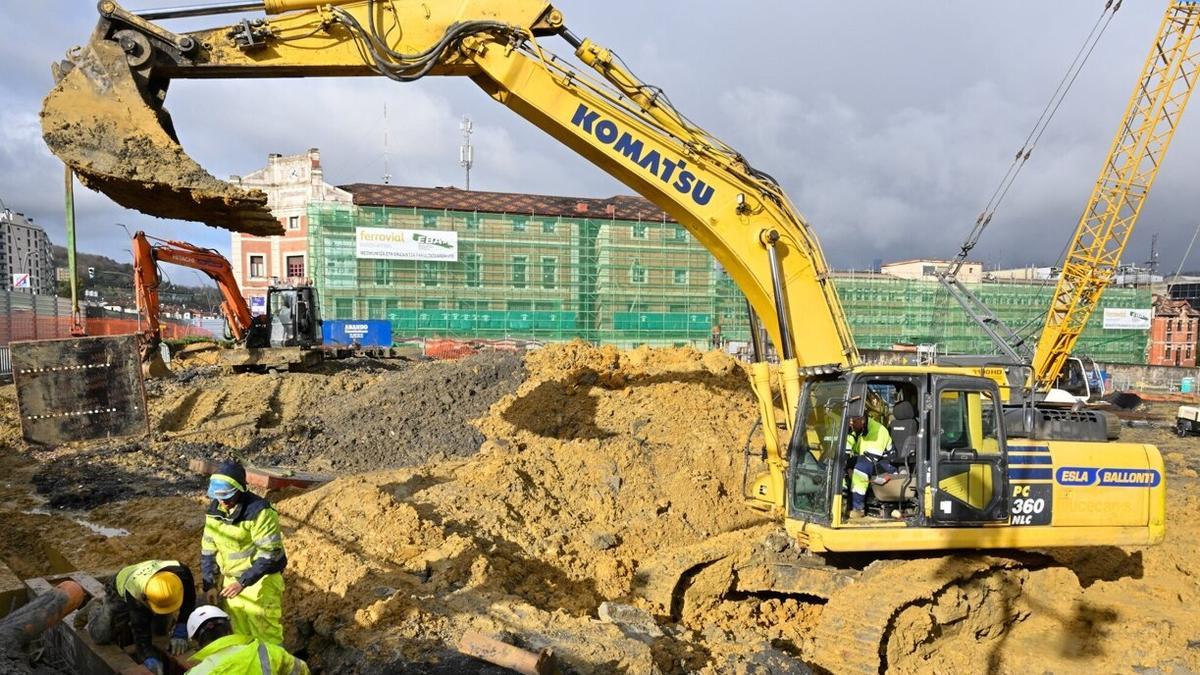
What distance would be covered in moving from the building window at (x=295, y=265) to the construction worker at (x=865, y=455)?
35605 millimetres

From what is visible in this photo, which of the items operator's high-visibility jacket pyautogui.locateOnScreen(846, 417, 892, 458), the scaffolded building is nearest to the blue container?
the scaffolded building

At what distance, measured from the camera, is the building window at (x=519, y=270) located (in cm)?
3597

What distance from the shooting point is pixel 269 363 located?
1670 centimetres

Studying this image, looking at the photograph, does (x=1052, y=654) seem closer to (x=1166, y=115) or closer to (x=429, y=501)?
(x=429, y=501)

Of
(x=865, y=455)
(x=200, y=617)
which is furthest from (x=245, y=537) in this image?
(x=865, y=455)

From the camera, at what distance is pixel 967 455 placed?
5.30 m

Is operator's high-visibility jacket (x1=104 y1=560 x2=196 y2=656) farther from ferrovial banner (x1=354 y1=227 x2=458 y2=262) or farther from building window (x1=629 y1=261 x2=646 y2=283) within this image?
building window (x1=629 y1=261 x2=646 y2=283)

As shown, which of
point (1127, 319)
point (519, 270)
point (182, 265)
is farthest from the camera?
point (1127, 319)

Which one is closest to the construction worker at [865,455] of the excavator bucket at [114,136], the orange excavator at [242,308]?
the excavator bucket at [114,136]

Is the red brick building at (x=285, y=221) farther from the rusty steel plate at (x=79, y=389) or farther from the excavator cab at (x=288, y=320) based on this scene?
the rusty steel plate at (x=79, y=389)

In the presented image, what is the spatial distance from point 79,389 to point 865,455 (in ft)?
33.9

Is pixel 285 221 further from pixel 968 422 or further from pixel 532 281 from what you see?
pixel 968 422

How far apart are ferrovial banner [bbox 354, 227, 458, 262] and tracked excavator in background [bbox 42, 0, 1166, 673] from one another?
28.3 meters

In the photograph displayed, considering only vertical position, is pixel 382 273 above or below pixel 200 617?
above
